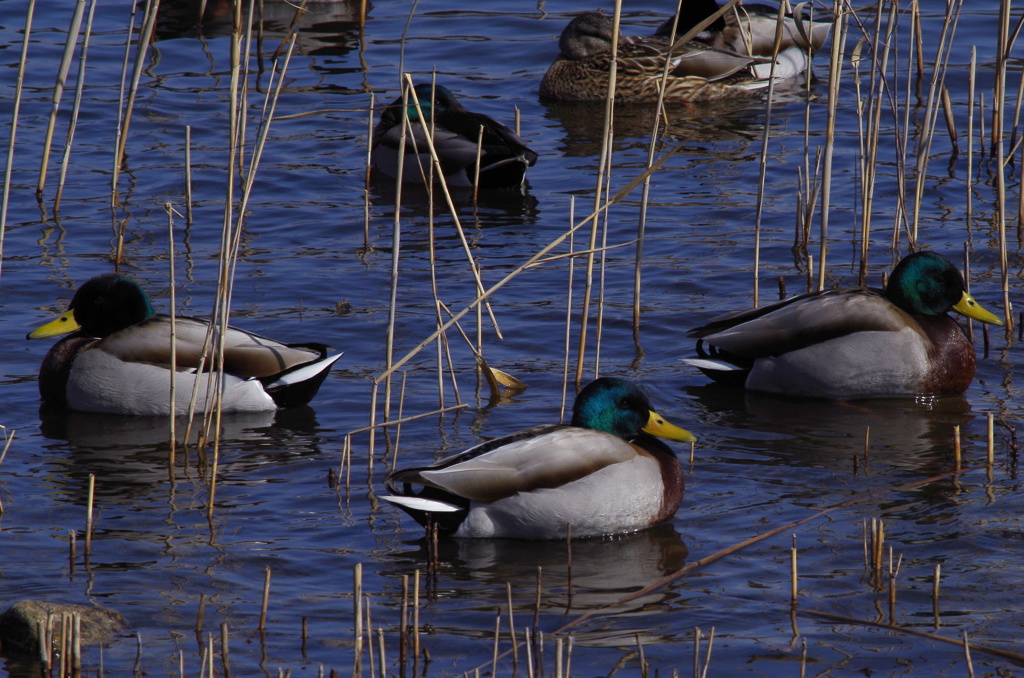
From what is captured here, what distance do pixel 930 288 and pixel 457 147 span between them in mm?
4862

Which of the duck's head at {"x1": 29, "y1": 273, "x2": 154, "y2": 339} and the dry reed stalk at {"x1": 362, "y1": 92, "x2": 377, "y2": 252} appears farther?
the dry reed stalk at {"x1": 362, "y1": 92, "x2": 377, "y2": 252}

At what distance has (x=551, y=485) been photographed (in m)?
5.94

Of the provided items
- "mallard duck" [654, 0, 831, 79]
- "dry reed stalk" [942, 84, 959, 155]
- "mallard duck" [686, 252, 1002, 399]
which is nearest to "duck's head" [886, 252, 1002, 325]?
"mallard duck" [686, 252, 1002, 399]

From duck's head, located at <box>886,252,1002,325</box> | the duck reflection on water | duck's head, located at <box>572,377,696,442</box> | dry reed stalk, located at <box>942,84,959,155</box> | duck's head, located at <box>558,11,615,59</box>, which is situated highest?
duck's head, located at <box>558,11,615,59</box>

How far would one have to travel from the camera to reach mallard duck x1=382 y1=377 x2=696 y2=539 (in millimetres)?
5879

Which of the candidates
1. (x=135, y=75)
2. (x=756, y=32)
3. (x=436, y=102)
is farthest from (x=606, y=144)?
(x=756, y=32)

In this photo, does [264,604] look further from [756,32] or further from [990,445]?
[756,32]

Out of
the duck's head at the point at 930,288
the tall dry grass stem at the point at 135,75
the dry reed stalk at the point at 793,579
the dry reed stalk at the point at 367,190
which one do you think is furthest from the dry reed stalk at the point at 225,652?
the dry reed stalk at the point at 367,190

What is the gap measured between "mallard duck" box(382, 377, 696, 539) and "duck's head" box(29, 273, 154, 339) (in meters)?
2.38

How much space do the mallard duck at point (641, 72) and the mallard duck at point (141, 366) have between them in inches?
280

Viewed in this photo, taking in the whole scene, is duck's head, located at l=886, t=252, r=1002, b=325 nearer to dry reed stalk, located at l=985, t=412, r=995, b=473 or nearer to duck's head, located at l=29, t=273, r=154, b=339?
dry reed stalk, located at l=985, t=412, r=995, b=473

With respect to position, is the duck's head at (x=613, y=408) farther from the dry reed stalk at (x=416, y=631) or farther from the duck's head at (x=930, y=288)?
the duck's head at (x=930, y=288)

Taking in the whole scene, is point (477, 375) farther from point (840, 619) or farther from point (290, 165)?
point (290, 165)

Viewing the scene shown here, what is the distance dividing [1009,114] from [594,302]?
19.0ft
